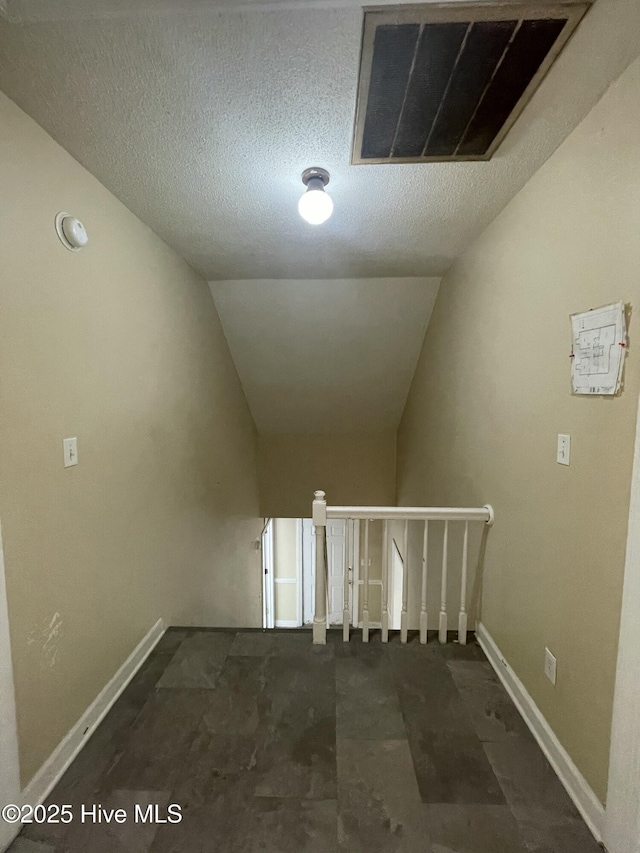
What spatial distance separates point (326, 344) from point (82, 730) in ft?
9.83

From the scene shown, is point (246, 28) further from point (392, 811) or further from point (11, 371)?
point (392, 811)

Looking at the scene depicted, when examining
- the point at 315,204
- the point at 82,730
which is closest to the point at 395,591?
the point at 82,730

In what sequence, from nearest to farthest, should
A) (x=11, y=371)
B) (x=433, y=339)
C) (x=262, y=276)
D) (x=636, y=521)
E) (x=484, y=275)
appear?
(x=636, y=521) < (x=11, y=371) < (x=484, y=275) < (x=262, y=276) < (x=433, y=339)

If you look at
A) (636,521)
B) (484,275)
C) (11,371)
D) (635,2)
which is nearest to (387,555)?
(636,521)

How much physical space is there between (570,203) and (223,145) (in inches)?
48.8

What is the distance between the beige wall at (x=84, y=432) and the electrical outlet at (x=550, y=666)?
71.6 inches

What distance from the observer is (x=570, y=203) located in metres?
1.30

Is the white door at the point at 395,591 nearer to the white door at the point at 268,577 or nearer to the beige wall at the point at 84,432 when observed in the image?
the white door at the point at 268,577

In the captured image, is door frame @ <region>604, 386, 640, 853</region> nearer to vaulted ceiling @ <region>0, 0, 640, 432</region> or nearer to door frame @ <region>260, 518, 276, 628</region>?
vaulted ceiling @ <region>0, 0, 640, 432</region>

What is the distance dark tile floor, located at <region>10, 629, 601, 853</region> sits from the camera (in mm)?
1156

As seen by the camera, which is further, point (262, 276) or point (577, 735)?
point (262, 276)

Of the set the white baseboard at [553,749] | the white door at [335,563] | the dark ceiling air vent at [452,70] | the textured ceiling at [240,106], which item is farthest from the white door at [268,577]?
the dark ceiling air vent at [452,70]

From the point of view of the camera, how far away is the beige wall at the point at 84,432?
119 centimetres

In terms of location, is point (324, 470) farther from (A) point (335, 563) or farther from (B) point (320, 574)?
(B) point (320, 574)
